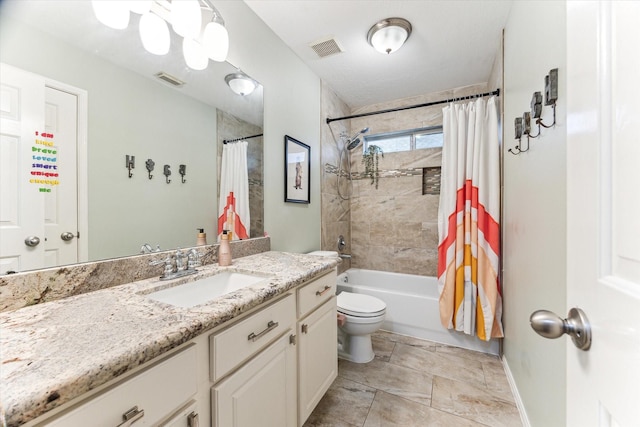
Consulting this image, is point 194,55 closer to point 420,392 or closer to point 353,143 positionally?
point 353,143

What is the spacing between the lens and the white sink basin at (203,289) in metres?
1.02

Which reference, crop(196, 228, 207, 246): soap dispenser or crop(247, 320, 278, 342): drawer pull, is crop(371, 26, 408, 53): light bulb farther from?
crop(247, 320, 278, 342): drawer pull

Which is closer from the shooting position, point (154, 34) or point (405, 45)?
point (154, 34)

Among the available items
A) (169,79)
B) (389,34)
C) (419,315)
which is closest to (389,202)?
(419,315)

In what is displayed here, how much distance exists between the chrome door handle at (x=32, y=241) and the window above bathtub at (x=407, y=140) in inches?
117

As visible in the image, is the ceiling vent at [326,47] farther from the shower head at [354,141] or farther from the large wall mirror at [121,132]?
the shower head at [354,141]

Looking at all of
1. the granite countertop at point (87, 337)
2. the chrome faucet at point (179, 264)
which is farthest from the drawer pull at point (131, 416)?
the chrome faucet at point (179, 264)

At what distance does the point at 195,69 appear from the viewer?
1363mm

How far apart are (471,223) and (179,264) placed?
7.11 feet

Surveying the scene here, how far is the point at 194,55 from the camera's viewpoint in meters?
1.35

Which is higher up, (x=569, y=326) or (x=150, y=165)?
(x=150, y=165)

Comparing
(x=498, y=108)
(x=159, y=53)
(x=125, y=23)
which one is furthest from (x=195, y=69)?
(x=498, y=108)

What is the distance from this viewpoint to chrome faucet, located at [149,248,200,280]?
113 cm

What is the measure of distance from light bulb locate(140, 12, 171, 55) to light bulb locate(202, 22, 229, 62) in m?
0.19
